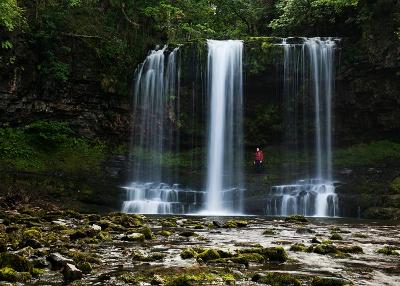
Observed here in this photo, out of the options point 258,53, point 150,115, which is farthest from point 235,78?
point 150,115

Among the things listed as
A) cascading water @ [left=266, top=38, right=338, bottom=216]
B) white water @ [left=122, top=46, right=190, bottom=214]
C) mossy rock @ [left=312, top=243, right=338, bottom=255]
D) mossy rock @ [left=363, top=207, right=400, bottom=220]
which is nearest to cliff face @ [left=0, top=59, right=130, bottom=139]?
white water @ [left=122, top=46, right=190, bottom=214]

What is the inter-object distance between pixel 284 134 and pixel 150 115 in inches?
302

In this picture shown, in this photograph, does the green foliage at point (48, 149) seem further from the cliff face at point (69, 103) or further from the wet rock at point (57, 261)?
the wet rock at point (57, 261)

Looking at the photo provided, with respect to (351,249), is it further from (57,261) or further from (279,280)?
(57,261)

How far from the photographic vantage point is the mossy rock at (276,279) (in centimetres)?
504

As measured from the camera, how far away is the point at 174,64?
24938 mm

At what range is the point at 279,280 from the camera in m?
5.11

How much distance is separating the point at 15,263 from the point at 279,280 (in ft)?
10.4

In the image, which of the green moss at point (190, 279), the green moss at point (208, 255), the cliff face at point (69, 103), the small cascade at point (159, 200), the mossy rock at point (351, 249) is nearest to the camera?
the green moss at point (190, 279)

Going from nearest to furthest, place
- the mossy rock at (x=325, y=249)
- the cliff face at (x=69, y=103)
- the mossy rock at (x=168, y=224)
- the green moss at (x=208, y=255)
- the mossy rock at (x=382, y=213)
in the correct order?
the green moss at (x=208, y=255) < the mossy rock at (x=325, y=249) < the mossy rock at (x=168, y=224) < the mossy rock at (x=382, y=213) < the cliff face at (x=69, y=103)

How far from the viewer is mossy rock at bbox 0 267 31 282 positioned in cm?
489

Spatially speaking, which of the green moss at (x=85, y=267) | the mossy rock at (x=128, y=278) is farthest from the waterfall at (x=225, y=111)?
the mossy rock at (x=128, y=278)

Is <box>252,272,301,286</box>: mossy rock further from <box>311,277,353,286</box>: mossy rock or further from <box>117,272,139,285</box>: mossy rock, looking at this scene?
<box>117,272,139,285</box>: mossy rock

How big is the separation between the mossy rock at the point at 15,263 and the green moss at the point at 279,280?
280 centimetres
